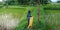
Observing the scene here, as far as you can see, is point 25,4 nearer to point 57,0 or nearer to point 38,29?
point 57,0

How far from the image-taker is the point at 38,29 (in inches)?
269

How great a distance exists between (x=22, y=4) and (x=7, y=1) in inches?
110

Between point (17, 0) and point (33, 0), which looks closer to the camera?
point (33, 0)

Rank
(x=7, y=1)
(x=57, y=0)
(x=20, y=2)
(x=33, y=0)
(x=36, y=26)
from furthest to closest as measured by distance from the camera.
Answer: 1. (x=57, y=0)
2. (x=7, y=1)
3. (x=20, y=2)
4. (x=33, y=0)
5. (x=36, y=26)

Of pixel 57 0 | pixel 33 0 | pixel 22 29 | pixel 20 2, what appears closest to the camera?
pixel 22 29

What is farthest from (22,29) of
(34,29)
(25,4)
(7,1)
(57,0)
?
(57,0)

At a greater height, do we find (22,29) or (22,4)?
(22,29)

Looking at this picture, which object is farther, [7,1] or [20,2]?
[7,1]

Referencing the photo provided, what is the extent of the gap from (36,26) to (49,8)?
1260cm

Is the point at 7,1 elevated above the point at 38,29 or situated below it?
below

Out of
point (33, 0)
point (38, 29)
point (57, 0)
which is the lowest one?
point (57, 0)

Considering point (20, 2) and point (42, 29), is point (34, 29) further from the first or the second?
point (20, 2)

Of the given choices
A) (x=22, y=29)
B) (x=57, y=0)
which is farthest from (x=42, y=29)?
(x=57, y=0)

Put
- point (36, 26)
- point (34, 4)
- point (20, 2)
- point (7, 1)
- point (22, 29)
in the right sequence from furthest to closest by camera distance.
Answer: point (7, 1)
point (20, 2)
point (34, 4)
point (36, 26)
point (22, 29)
